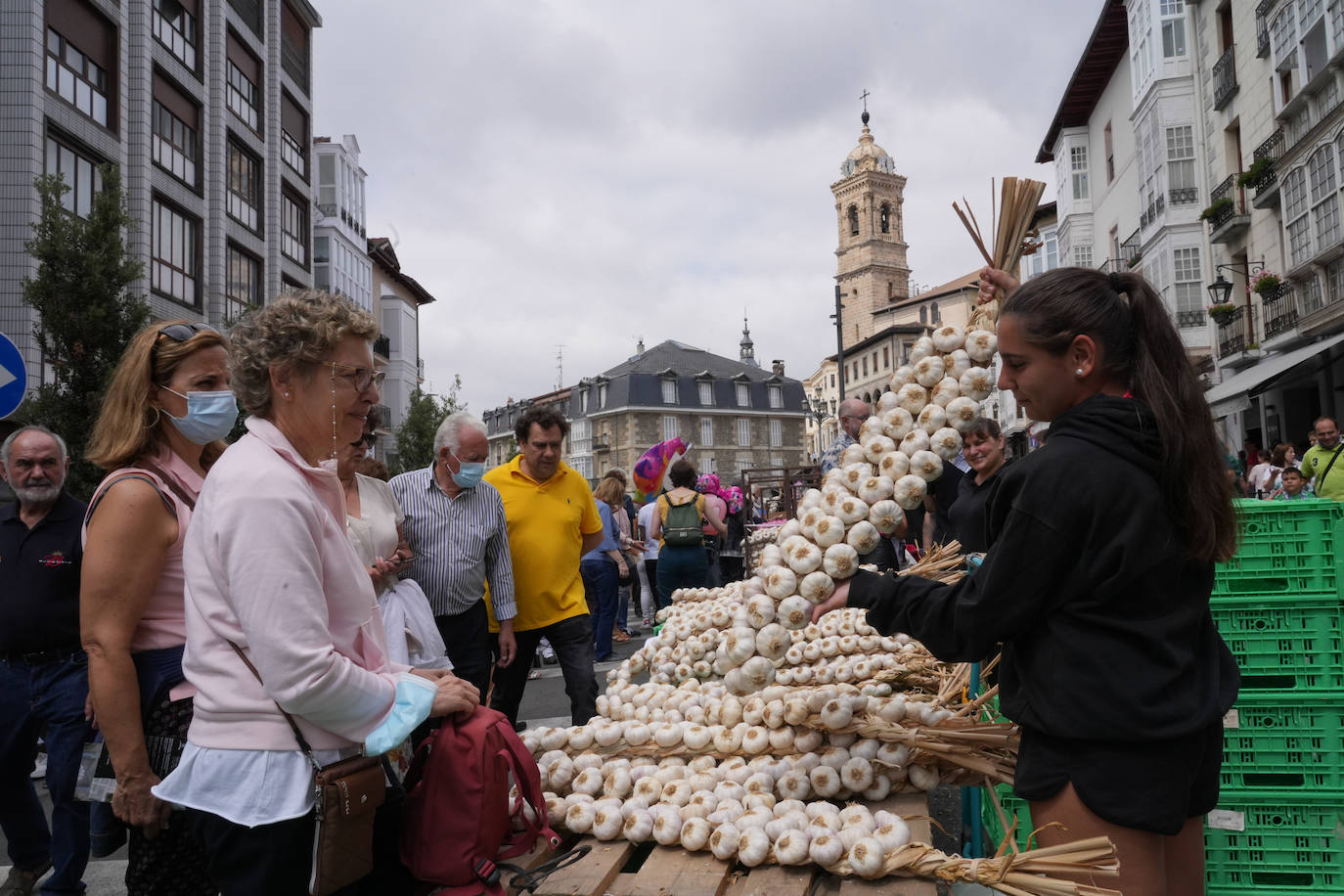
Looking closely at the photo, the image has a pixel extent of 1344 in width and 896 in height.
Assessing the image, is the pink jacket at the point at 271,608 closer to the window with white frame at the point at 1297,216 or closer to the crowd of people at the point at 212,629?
the crowd of people at the point at 212,629

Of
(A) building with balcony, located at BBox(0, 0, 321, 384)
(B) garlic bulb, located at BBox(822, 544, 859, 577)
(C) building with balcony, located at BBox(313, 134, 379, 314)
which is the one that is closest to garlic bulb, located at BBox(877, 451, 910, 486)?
(B) garlic bulb, located at BBox(822, 544, 859, 577)

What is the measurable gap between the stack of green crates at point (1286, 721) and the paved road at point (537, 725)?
4.08 ft

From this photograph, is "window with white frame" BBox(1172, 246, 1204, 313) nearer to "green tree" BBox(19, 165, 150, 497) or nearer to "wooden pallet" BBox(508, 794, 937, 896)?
"green tree" BBox(19, 165, 150, 497)

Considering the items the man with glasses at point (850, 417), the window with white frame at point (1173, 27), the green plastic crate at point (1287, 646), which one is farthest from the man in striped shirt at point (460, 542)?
the window with white frame at point (1173, 27)

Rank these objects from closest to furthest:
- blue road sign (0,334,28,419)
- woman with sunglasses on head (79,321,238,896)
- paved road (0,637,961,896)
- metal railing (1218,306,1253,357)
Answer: woman with sunglasses on head (79,321,238,896) < paved road (0,637,961,896) < blue road sign (0,334,28,419) < metal railing (1218,306,1253,357)

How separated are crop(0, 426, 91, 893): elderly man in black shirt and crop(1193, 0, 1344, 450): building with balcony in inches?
776

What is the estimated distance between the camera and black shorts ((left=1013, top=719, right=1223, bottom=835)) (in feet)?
6.41

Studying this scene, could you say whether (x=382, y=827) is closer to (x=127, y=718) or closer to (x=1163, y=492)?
(x=127, y=718)

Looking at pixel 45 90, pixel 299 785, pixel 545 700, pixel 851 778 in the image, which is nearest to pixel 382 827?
pixel 299 785

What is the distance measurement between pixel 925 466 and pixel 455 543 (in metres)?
3.15

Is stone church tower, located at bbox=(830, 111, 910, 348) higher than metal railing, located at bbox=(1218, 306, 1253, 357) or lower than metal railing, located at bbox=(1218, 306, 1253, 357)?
higher

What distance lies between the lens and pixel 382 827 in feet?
7.47

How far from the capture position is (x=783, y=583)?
2.54 m

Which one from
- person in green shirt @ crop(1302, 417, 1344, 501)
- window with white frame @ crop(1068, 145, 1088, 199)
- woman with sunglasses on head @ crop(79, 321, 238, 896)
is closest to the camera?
woman with sunglasses on head @ crop(79, 321, 238, 896)
